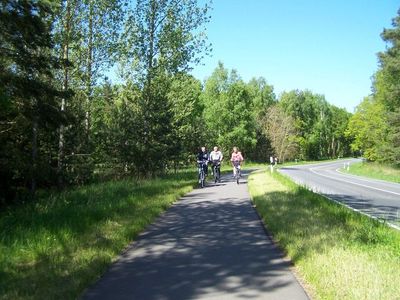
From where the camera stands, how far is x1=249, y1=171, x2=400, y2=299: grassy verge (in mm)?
5320

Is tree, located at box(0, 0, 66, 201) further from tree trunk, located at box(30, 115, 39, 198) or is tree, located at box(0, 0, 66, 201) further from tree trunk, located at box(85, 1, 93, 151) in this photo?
tree trunk, located at box(85, 1, 93, 151)

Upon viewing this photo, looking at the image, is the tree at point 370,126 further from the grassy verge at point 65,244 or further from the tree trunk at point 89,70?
the grassy verge at point 65,244

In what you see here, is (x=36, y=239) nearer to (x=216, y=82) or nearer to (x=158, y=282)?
(x=158, y=282)

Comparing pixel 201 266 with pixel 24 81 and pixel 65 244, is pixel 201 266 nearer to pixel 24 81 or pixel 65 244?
pixel 65 244

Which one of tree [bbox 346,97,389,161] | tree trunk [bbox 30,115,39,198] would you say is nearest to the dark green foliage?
tree [bbox 346,97,389,161]

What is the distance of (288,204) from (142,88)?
48.9 feet

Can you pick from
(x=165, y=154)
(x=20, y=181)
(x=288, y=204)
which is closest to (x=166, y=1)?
(x=165, y=154)

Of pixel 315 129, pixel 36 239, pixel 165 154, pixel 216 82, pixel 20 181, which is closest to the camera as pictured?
pixel 36 239

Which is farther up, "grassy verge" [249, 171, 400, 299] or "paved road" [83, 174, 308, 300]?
"grassy verge" [249, 171, 400, 299]

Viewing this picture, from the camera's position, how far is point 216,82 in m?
78.2

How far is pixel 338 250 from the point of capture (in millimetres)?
6895

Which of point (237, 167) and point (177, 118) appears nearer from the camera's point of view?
point (237, 167)

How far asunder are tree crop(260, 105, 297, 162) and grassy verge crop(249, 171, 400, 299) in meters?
81.8

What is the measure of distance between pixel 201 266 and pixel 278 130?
88.5 meters
